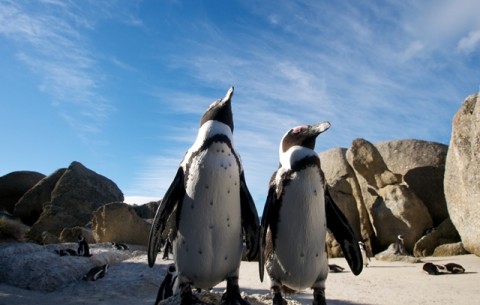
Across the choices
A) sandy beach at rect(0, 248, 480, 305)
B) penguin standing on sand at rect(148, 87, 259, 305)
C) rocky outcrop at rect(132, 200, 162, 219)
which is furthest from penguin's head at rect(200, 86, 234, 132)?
rocky outcrop at rect(132, 200, 162, 219)

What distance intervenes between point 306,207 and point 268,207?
13.9 inches

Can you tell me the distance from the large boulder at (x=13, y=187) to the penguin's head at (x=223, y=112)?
30.3m

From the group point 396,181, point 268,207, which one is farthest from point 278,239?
point 396,181

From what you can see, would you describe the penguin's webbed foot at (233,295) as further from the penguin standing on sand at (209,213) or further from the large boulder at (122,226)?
the large boulder at (122,226)

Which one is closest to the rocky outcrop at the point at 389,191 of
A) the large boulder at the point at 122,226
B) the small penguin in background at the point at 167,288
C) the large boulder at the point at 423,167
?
the large boulder at the point at 423,167

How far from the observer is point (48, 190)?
27.8 metres

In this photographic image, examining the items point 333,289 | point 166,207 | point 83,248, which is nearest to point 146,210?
point 83,248

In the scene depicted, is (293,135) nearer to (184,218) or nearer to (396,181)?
(184,218)

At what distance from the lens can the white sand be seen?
6826mm

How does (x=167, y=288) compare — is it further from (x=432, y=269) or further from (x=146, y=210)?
(x=146, y=210)

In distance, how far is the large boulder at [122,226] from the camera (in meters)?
17.3

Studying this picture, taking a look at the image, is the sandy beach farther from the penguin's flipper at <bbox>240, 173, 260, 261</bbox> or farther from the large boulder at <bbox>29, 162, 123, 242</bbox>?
the large boulder at <bbox>29, 162, 123, 242</bbox>

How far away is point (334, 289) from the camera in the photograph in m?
7.66

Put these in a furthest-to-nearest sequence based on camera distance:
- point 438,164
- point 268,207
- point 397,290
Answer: point 438,164
point 397,290
point 268,207
